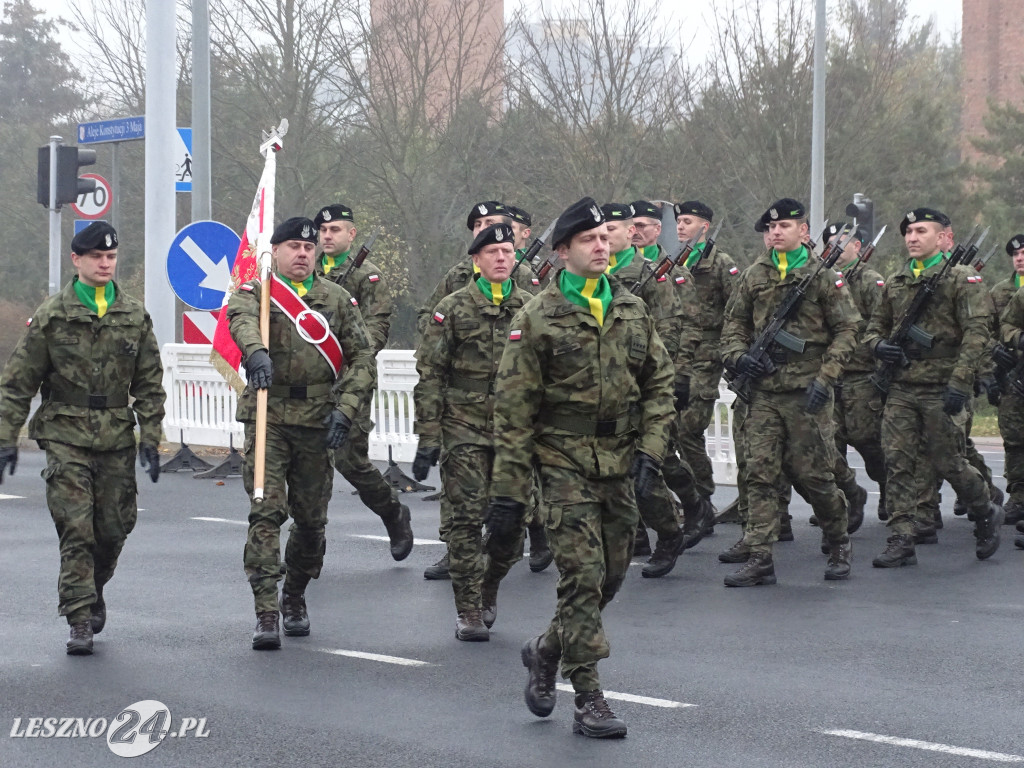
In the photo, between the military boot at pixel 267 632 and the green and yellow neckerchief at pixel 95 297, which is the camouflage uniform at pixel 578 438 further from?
the green and yellow neckerchief at pixel 95 297

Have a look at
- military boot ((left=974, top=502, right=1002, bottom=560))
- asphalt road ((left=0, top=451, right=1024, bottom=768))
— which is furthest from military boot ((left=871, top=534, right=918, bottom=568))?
military boot ((left=974, top=502, right=1002, bottom=560))

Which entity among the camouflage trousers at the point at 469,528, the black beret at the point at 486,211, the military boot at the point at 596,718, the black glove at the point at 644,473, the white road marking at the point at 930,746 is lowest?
the white road marking at the point at 930,746

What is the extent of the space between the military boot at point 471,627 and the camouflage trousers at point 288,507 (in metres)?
0.79

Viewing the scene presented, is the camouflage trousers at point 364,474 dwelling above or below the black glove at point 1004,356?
below

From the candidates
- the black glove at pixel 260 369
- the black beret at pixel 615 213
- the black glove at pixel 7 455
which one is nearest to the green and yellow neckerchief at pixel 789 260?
the black beret at pixel 615 213

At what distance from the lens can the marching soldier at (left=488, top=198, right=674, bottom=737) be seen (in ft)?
20.5

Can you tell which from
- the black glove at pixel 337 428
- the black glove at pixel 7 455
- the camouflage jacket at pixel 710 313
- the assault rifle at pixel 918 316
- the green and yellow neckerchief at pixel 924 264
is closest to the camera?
the black glove at pixel 337 428

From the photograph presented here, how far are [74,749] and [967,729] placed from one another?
338 cm

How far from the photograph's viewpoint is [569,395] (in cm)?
635

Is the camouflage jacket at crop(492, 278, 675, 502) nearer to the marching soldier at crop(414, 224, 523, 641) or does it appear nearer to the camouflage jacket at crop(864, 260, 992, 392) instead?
the marching soldier at crop(414, 224, 523, 641)

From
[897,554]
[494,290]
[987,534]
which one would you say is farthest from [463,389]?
[987,534]

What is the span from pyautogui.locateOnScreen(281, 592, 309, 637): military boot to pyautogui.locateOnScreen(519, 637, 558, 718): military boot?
Answer: 6.81 feet

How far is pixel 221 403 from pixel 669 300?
7.72 meters

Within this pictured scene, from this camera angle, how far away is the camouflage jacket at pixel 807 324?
9.59m
